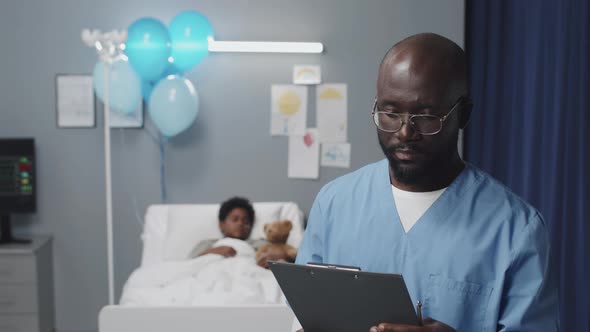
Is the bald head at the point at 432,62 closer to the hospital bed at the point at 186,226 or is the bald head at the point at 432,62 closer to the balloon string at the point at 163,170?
the hospital bed at the point at 186,226

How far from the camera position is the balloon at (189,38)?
3.62 m

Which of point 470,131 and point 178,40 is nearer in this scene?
point 178,40

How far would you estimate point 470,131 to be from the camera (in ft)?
12.9

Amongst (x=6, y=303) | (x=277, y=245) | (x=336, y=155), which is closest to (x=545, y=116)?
(x=336, y=155)

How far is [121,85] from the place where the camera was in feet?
11.8

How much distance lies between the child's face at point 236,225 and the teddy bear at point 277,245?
12 cm

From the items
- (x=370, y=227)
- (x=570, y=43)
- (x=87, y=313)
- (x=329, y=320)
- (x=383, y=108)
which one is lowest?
(x=87, y=313)

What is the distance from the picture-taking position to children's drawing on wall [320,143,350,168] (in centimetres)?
400

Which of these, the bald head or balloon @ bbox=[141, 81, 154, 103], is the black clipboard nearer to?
the bald head

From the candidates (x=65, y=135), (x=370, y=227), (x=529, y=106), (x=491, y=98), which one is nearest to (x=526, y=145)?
(x=529, y=106)

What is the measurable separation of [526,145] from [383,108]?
214 centimetres

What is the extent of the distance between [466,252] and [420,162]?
0.20 m

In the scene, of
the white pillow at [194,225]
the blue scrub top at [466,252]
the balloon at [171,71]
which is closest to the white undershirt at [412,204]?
the blue scrub top at [466,252]

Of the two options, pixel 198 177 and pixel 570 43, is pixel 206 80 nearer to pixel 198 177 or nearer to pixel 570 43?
pixel 198 177
